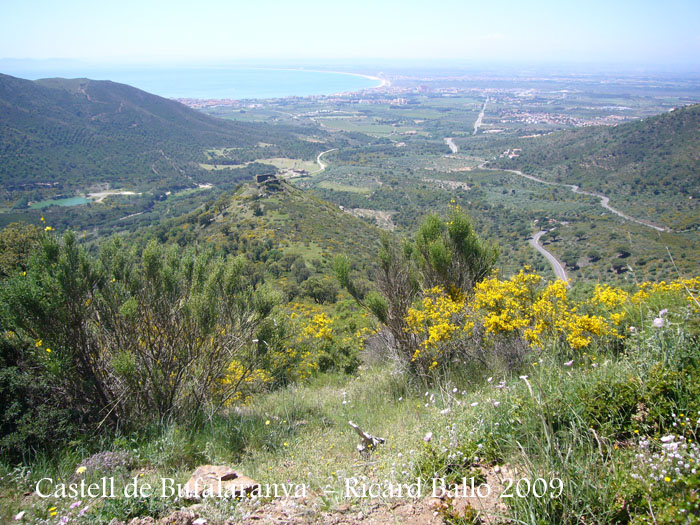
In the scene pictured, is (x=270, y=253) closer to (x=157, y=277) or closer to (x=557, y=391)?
(x=157, y=277)

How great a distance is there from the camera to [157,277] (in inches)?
175

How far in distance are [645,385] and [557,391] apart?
1.57 feet

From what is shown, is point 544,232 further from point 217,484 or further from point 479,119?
point 479,119

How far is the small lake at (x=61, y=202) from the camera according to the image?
175ft

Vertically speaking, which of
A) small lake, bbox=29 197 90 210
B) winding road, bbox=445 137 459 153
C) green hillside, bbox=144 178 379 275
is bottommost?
green hillside, bbox=144 178 379 275

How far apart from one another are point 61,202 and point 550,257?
67.1m

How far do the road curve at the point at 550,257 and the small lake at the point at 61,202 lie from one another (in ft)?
209

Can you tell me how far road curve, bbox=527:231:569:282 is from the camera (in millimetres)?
30608

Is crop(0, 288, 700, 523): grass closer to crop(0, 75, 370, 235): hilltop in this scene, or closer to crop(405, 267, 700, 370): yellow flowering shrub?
crop(405, 267, 700, 370): yellow flowering shrub

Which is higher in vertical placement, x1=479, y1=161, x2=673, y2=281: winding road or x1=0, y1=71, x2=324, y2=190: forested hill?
x1=0, y1=71, x2=324, y2=190: forested hill

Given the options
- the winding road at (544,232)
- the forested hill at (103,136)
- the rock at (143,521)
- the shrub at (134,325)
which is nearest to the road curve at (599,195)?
the winding road at (544,232)

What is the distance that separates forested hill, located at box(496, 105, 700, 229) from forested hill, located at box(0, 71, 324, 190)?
59.1 metres

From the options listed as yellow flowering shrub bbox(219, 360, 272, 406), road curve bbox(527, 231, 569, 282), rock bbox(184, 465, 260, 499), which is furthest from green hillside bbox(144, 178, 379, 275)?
rock bbox(184, 465, 260, 499)

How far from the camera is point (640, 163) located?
56.1m
